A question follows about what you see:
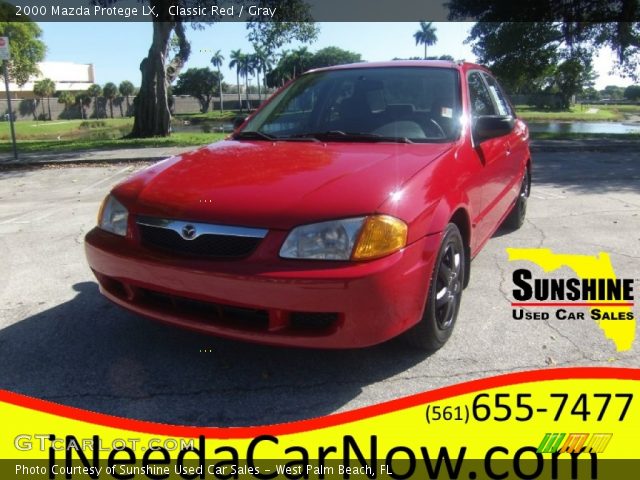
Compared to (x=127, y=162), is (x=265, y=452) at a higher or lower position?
lower

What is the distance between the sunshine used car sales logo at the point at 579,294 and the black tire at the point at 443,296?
0.65 meters

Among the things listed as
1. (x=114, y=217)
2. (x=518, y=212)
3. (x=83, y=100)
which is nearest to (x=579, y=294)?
(x=518, y=212)

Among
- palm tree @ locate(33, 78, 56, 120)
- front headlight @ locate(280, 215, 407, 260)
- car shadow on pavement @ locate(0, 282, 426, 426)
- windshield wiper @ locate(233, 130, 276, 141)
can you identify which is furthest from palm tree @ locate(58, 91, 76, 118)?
front headlight @ locate(280, 215, 407, 260)

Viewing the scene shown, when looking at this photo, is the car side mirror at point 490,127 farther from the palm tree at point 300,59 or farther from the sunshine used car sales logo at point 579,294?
the palm tree at point 300,59

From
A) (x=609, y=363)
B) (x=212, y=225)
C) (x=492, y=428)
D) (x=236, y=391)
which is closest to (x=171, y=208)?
(x=212, y=225)

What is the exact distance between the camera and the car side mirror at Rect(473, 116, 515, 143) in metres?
3.57

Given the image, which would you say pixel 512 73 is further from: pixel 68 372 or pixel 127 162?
pixel 68 372

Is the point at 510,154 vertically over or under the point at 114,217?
over

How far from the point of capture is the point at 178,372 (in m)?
2.91

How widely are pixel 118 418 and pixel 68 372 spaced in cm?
66

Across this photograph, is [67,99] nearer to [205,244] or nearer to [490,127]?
[490,127]

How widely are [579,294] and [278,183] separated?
8.00 ft

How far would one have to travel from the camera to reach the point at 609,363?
115 inches

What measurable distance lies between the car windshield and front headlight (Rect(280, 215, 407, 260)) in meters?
1.08
